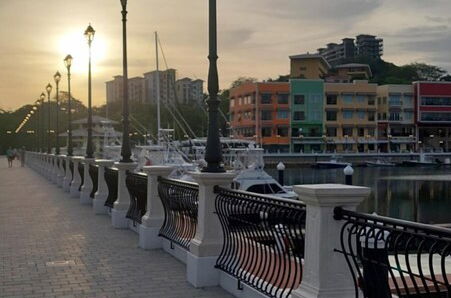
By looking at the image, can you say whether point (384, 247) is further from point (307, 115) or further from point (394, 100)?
point (394, 100)

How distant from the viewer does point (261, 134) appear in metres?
89.6

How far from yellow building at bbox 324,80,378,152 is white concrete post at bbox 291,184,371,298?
88.3 meters

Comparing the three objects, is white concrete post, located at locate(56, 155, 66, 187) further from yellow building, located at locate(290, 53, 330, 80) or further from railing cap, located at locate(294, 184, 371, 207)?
yellow building, located at locate(290, 53, 330, 80)

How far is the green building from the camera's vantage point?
89438 mm

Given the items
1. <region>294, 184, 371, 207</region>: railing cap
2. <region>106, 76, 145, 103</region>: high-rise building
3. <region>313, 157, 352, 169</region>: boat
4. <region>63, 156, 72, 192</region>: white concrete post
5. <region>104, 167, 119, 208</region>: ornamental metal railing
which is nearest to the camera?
<region>294, 184, 371, 207</region>: railing cap

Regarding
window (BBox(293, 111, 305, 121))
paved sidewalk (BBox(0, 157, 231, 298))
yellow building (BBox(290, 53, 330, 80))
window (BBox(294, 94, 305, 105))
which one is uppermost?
yellow building (BBox(290, 53, 330, 80))

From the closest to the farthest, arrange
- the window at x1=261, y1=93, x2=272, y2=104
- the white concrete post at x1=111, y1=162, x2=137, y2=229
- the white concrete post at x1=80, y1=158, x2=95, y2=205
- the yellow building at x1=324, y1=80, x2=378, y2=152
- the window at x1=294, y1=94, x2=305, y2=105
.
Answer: the white concrete post at x1=111, y1=162, x2=137, y2=229
the white concrete post at x1=80, y1=158, x2=95, y2=205
the window at x1=261, y1=93, x2=272, y2=104
the window at x1=294, y1=94, x2=305, y2=105
the yellow building at x1=324, y1=80, x2=378, y2=152

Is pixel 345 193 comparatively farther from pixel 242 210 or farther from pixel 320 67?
pixel 320 67

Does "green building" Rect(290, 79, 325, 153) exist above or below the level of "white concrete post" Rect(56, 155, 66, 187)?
above

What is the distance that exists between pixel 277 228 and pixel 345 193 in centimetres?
149

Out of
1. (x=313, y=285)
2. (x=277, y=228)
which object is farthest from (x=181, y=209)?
(x=313, y=285)

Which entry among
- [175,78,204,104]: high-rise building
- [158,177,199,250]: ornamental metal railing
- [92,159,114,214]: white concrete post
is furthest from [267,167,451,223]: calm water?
[175,78,204,104]: high-rise building

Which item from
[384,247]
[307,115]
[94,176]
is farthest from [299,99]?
[384,247]

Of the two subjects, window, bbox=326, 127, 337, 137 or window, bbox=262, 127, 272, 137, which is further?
window, bbox=326, 127, 337, 137
